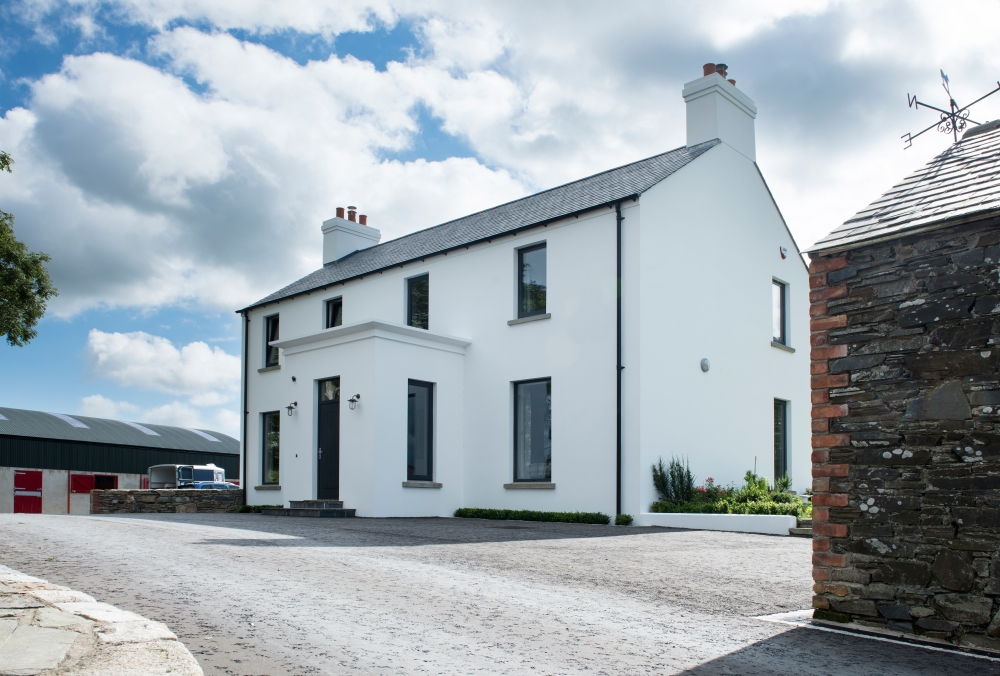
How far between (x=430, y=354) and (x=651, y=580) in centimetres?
1003

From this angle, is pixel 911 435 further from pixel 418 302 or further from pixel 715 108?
pixel 418 302

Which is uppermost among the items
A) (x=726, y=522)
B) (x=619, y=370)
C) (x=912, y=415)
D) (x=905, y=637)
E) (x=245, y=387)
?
(x=619, y=370)

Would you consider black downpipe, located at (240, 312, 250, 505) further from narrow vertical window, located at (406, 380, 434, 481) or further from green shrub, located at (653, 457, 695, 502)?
green shrub, located at (653, 457, 695, 502)

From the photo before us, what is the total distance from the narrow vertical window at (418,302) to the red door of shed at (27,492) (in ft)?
72.8

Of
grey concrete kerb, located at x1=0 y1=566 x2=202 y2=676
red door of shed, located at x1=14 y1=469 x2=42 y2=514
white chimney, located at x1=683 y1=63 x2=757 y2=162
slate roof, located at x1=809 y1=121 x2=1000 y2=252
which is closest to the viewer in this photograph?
grey concrete kerb, located at x1=0 y1=566 x2=202 y2=676

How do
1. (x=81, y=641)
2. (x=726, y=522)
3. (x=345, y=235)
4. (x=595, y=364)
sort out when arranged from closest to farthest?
(x=81, y=641), (x=726, y=522), (x=595, y=364), (x=345, y=235)

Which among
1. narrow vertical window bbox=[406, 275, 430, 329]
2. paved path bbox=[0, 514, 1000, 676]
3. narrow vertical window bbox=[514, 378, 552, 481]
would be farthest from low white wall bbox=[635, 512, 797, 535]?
narrow vertical window bbox=[406, 275, 430, 329]

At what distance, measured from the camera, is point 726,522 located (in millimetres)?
12789

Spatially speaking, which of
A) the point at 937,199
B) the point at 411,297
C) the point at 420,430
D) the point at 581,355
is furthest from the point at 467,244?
the point at 937,199

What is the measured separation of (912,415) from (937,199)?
1.68 meters

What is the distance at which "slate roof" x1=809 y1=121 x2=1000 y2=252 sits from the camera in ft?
18.3

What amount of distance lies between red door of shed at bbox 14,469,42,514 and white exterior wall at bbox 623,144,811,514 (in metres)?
27.9

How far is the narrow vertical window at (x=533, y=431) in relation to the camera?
15719mm

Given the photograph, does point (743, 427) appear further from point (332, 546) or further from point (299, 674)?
point (299, 674)
